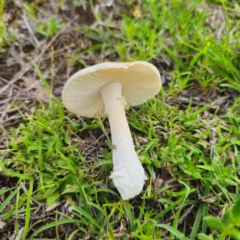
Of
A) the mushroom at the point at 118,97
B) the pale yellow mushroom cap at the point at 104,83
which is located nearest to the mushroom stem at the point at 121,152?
the mushroom at the point at 118,97

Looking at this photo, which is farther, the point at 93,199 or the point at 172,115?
the point at 172,115

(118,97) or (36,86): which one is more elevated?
(118,97)

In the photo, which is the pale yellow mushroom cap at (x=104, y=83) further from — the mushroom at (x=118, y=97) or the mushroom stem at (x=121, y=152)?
the mushroom stem at (x=121, y=152)

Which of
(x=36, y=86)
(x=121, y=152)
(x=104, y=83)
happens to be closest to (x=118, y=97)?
(x=104, y=83)

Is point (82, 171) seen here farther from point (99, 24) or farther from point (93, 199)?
point (99, 24)

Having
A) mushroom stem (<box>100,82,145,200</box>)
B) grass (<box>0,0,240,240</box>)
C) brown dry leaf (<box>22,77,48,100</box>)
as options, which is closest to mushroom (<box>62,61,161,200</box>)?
mushroom stem (<box>100,82,145,200</box>)

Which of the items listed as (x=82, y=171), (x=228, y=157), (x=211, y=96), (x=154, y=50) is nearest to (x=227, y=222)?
(x=228, y=157)

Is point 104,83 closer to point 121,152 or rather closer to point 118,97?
point 118,97
